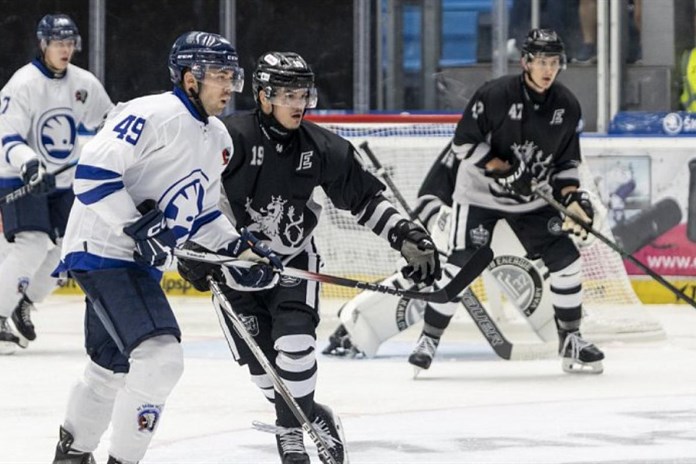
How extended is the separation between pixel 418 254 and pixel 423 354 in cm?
196

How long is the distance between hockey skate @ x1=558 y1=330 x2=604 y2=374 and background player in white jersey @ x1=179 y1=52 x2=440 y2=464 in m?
2.02

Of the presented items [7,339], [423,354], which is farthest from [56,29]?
[423,354]

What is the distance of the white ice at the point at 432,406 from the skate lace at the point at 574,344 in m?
0.08

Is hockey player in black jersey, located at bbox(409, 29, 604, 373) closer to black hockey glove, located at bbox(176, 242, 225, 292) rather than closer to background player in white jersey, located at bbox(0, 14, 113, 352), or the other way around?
background player in white jersey, located at bbox(0, 14, 113, 352)

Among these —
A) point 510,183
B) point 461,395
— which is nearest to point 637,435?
point 461,395

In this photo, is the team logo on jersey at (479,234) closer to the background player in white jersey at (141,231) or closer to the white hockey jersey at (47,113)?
the white hockey jersey at (47,113)

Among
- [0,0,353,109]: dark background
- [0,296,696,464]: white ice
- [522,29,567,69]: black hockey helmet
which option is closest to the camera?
[0,296,696,464]: white ice

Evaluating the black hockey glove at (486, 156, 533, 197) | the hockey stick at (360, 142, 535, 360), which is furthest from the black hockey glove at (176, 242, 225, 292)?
the hockey stick at (360, 142, 535, 360)

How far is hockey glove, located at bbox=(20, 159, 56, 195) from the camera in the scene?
6.56 meters

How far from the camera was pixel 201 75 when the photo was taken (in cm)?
405

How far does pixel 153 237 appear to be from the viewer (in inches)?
152

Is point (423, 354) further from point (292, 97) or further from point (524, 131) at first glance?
point (292, 97)

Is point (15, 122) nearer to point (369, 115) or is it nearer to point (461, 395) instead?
point (461, 395)

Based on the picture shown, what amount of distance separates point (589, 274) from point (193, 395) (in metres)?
2.55
